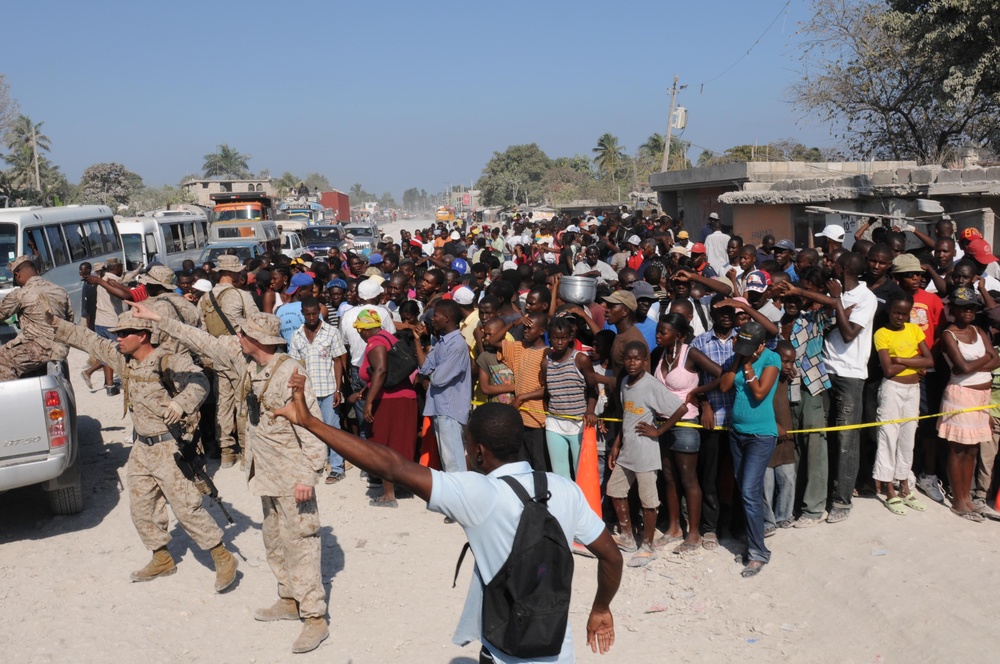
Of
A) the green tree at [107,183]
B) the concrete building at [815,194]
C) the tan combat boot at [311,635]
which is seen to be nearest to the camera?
the tan combat boot at [311,635]

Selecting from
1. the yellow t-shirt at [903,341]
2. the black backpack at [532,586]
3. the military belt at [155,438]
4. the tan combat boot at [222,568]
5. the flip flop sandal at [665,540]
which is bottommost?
the flip flop sandal at [665,540]

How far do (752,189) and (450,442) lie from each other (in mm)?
12110

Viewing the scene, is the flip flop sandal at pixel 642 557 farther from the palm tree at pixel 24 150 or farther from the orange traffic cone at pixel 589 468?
the palm tree at pixel 24 150

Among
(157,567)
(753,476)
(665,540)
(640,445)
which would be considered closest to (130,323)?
(157,567)

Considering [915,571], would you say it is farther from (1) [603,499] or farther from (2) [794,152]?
(2) [794,152]

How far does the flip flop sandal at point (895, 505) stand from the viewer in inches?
257

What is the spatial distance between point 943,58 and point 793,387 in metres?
14.0

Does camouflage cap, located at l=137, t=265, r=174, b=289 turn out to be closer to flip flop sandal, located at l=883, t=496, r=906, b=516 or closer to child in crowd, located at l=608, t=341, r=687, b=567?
child in crowd, located at l=608, t=341, r=687, b=567

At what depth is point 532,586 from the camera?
3.04 meters

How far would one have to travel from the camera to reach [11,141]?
60.3 m

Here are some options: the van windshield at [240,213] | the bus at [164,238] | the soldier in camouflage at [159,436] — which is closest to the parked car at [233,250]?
the bus at [164,238]

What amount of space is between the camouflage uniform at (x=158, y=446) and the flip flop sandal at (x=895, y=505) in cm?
493

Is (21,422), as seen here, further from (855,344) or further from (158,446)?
(855,344)

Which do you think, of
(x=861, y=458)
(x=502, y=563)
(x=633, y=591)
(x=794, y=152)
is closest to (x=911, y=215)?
(x=861, y=458)
